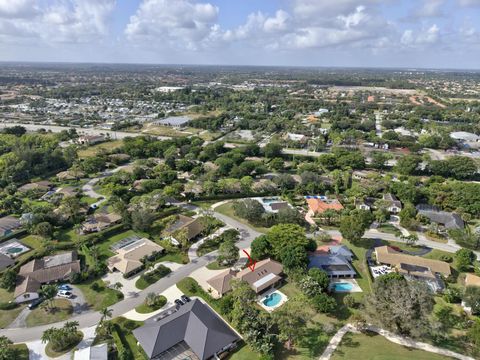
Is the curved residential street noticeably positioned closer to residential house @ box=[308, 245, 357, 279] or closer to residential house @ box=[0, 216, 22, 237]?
residential house @ box=[308, 245, 357, 279]

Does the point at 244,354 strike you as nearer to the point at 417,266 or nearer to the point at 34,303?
the point at 34,303

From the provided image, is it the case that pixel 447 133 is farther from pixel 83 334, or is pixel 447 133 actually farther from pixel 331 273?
pixel 83 334

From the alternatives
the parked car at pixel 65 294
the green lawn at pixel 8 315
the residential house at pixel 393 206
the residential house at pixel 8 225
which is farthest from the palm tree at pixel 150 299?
the residential house at pixel 393 206

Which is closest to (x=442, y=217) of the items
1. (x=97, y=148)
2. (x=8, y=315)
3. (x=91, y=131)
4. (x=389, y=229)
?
(x=389, y=229)

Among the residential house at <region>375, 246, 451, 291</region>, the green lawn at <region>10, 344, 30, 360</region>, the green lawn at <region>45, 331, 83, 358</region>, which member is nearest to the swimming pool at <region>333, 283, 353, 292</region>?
the residential house at <region>375, 246, 451, 291</region>

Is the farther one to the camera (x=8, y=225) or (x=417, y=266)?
(x=8, y=225)

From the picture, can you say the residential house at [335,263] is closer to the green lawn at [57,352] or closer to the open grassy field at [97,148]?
the green lawn at [57,352]
